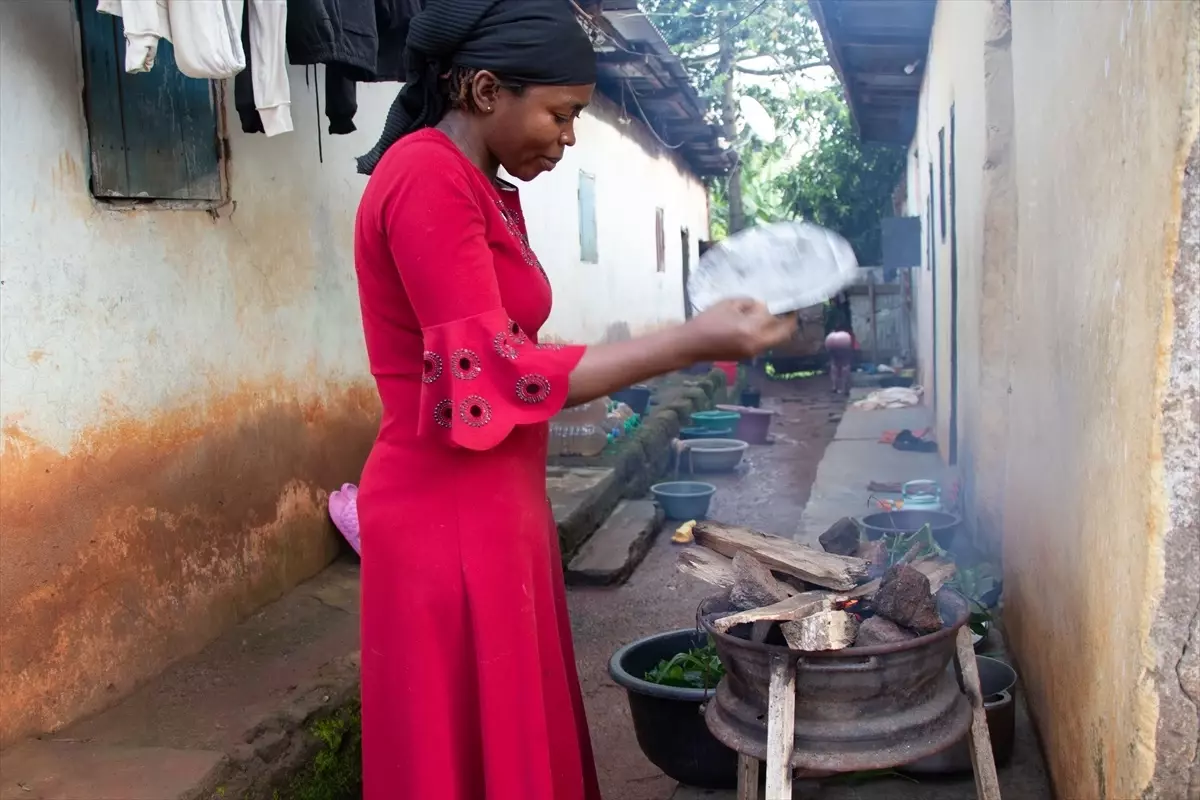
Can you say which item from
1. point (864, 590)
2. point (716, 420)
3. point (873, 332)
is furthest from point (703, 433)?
point (864, 590)

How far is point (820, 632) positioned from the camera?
2154mm

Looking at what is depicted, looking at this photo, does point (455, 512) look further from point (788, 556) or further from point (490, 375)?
point (788, 556)

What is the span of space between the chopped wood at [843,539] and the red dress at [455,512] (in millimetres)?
1075

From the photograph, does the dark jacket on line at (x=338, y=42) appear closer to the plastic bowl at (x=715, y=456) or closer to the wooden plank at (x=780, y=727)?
the wooden plank at (x=780, y=727)

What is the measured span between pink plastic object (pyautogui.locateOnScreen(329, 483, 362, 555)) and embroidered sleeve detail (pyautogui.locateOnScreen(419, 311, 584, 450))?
3.21 meters

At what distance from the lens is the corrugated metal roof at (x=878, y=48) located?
767 centimetres

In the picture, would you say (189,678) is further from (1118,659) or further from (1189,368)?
(1189,368)

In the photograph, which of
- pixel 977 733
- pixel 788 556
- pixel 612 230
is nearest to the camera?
pixel 977 733

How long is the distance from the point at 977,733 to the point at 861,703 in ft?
1.26

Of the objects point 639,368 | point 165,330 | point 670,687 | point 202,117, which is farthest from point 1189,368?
point 202,117

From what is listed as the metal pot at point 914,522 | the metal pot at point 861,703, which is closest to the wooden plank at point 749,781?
the metal pot at point 861,703

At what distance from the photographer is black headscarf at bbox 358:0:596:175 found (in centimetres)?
180

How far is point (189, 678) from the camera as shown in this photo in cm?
362

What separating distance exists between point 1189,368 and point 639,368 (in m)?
0.83
